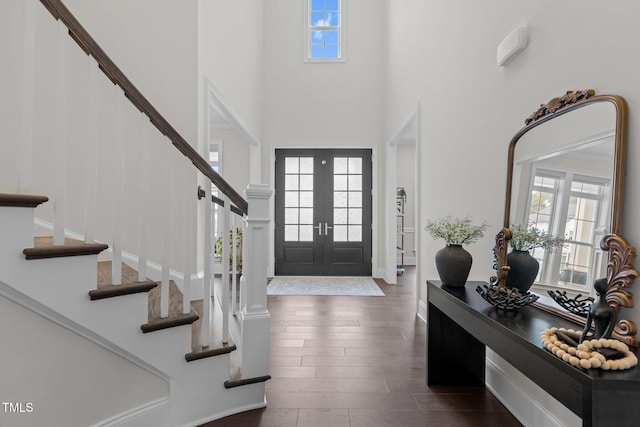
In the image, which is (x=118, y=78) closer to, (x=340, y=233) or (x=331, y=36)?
(x=340, y=233)

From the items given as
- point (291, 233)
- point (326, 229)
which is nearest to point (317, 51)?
point (326, 229)

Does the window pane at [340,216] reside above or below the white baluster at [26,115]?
below

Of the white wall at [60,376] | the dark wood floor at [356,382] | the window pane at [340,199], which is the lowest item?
the dark wood floor at [356,382]

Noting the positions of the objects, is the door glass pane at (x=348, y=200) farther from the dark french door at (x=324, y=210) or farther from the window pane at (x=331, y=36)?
the window pane at (x=331, y=36)

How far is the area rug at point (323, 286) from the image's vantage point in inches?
196

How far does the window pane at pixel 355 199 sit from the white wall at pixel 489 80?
213cm

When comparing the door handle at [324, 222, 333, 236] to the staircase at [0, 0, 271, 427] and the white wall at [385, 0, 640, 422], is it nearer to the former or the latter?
the white wall at [385, 0, 640, 422]

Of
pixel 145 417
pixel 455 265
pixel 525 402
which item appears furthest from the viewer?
pixel 455 265

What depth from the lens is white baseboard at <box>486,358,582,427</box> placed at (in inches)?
64.5

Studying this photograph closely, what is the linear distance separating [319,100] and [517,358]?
5.53m

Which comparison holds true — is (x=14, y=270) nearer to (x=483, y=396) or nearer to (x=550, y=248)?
(x=550, y=248)

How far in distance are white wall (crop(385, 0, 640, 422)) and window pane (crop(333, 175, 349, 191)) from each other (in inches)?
81.6

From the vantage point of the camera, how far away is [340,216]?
20.7 feet

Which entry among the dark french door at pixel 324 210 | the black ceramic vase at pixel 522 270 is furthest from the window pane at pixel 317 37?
the black ceramic vase at pixel 522 270
